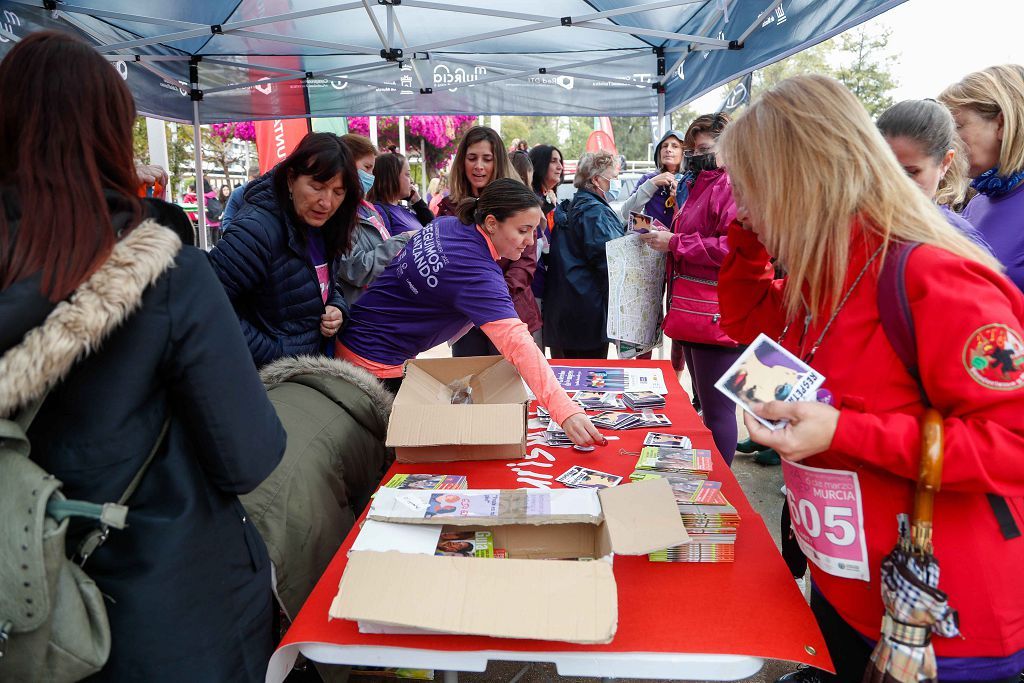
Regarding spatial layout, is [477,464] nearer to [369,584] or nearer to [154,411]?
[369,584]

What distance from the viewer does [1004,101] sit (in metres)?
1.73

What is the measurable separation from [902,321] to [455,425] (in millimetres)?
1129

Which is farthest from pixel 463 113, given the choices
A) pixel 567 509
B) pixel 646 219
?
pixel 567 509

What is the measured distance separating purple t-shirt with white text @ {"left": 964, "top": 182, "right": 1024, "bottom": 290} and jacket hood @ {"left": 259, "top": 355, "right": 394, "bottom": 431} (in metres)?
1.81

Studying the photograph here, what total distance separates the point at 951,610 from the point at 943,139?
3.97 feet

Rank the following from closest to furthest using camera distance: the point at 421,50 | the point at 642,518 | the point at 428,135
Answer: the point at 642,518 → the point at 421,50 → the point at 428,135

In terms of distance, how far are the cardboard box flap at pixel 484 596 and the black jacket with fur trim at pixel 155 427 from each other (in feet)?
0.80

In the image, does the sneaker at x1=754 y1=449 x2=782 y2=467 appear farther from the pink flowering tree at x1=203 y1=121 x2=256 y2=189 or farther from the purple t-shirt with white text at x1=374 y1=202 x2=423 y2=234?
the pink flowering tree at x1=203 y1=121 x2=256 y2=189

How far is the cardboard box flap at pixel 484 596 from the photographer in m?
1.02

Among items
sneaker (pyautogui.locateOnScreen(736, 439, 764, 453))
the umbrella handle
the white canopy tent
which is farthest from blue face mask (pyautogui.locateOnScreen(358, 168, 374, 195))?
the umbrella handle

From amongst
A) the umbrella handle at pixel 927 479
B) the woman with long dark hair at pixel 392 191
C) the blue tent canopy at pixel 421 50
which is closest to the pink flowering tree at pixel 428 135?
the blue tent canopy at pixel 421 50

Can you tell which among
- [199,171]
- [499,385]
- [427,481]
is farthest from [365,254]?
[199,171]

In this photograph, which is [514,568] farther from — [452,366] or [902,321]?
[452,366]

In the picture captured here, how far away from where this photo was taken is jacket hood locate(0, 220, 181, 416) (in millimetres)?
879
